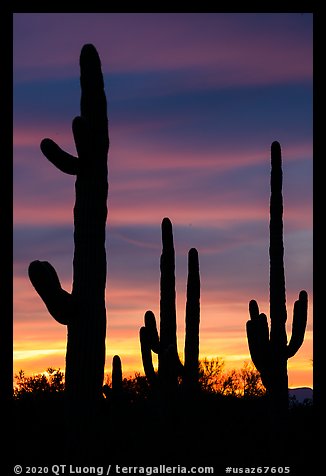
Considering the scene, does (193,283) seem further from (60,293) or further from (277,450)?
(60,293)

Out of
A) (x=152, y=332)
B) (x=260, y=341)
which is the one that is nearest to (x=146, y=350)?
(x=152, y=332)

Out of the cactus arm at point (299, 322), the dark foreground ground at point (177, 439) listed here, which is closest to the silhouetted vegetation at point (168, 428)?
the dark foreground ground at point (177, 439)

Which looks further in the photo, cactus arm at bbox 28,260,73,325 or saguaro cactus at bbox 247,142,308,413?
saguaro cactus at bbox 247,142,308,413

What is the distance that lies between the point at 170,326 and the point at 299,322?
294cm

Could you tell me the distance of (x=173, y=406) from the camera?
1716 cm

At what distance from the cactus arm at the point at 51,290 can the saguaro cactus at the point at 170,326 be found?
6256 millimetres

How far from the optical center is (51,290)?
9.90 metres

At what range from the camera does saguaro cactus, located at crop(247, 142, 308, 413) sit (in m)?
16.1

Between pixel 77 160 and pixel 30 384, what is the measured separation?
14.3m

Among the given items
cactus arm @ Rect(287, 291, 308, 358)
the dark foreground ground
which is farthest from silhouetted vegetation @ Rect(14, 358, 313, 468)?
cactus arm @ Rect(287, 291, 308, 358)

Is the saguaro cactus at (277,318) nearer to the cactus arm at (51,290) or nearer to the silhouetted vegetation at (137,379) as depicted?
the silhouetted vegetation at (137,379)

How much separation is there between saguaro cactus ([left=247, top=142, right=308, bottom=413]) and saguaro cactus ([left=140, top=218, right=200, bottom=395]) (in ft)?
5.73

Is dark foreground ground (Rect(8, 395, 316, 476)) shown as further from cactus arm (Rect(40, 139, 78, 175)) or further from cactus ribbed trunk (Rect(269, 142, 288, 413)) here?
cactus arm (Rect(40, 139, 78, 175))
